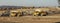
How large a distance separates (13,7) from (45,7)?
0.98ft

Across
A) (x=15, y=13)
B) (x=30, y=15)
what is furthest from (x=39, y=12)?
(x=15, y=13)

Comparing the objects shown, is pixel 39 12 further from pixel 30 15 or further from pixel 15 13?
pixel 15 13

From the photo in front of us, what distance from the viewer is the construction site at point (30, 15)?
95 cm

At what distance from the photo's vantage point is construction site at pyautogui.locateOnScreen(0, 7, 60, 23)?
95 centimetres

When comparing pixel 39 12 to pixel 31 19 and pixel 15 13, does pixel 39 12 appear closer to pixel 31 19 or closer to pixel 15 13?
pixel 31 19

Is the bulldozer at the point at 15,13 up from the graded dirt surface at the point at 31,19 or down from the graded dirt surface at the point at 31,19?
up

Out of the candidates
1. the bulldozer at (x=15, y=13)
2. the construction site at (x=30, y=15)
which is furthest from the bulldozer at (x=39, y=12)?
the bulldozer at (x=15, y=13)

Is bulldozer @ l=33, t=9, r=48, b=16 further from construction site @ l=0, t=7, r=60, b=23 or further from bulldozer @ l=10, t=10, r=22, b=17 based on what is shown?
bulldozer @ l=10, t=10, r=22, b=17

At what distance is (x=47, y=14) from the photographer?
1018 millimetres

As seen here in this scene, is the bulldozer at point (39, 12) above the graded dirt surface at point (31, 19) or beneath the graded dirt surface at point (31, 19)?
above

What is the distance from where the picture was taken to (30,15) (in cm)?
100

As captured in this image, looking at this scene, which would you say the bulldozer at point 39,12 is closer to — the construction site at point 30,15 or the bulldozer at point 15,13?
the construction site at point 30,15
